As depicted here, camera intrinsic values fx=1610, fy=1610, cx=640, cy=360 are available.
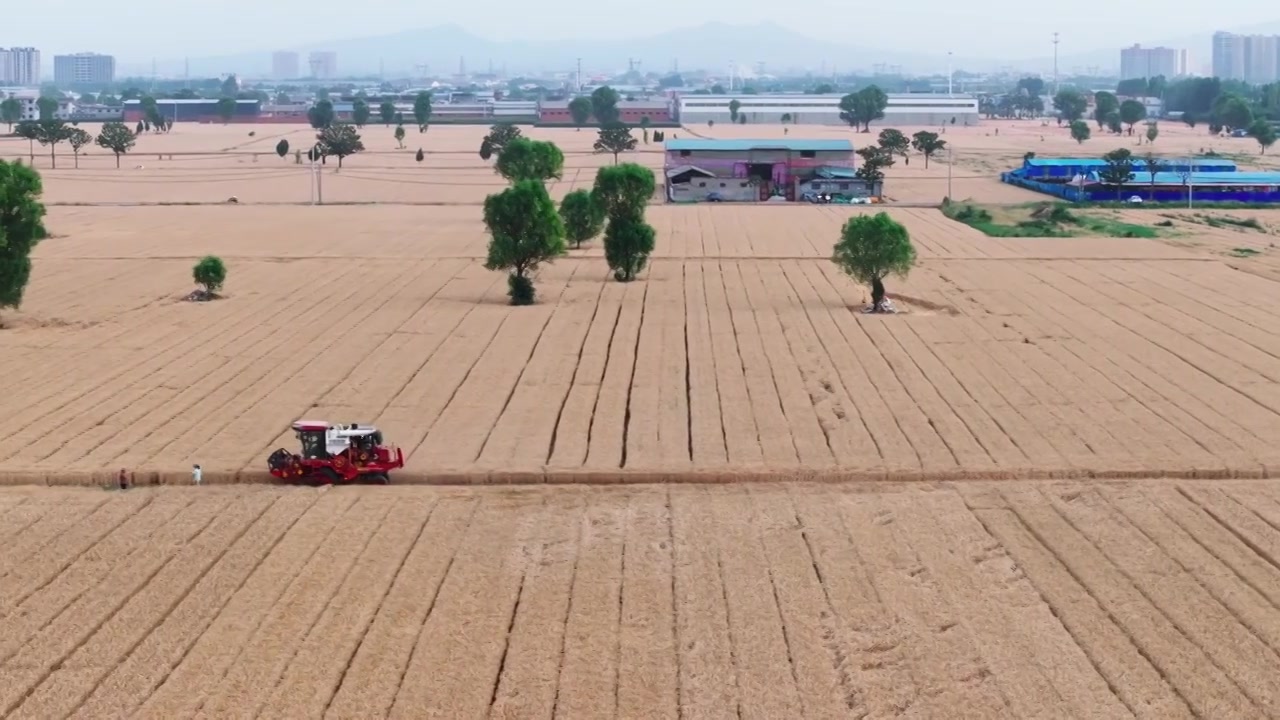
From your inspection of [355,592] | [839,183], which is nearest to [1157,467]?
[355,592]

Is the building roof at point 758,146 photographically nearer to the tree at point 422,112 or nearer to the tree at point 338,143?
the tree at point 338,143

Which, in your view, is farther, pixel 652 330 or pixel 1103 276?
pixel 1103 276

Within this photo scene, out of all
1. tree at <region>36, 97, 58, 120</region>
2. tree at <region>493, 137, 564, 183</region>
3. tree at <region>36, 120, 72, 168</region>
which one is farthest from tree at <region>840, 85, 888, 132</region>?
tree at <region>493, 137, 564, 183</region>

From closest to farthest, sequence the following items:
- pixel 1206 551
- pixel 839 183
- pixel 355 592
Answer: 1. pixel 355 592
2. pixel 1206 551
3. pixel 839 183

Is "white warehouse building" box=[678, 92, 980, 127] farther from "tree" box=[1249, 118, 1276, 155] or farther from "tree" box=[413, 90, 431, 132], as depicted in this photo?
"tree" box=[1249, 118, 1276, 155]

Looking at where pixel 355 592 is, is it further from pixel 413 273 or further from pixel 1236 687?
pixel 413 273

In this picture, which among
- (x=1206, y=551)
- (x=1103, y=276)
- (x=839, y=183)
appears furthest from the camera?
(x=839, y=183)

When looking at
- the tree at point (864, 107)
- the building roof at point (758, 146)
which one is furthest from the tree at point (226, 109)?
the building roof at point (758, 146)
